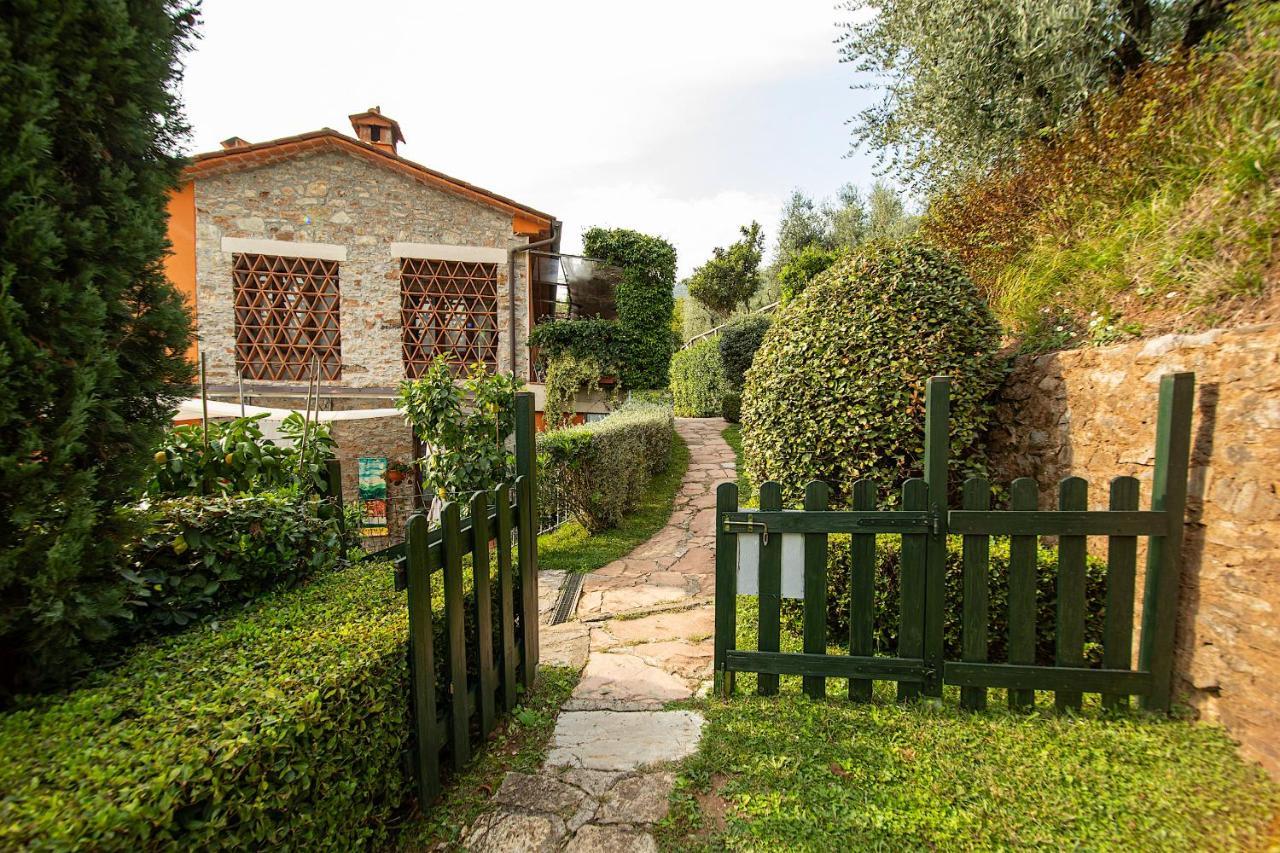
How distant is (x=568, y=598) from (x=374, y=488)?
16.4 ft

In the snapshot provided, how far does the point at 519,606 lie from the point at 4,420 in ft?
7.28

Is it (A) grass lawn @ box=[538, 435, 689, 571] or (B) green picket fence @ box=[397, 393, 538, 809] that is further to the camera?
(A) grass lawn @ box=[538, 435, 689, 571]

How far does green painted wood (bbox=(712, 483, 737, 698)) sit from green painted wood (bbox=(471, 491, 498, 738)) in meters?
1.14

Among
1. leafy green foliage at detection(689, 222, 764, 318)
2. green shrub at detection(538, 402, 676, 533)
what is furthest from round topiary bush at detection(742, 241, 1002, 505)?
leafy green foliage at detection(689, 222, 764, 318)

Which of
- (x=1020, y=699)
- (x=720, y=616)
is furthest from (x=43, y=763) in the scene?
(x=1020, y=699)

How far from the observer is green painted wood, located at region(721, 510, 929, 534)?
Answer: 8.83 feet

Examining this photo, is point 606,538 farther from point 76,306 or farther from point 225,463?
point 76,306

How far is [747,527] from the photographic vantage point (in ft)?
9.32

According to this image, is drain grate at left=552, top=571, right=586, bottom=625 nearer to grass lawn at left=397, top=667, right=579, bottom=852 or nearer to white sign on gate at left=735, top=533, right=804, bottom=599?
grass lawn at left=397, top=667, right=579, bottom=852

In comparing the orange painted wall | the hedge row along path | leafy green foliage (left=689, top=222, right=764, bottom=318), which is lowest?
the hedge row along path

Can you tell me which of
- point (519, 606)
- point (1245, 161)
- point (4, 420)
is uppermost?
point (1245, 161)

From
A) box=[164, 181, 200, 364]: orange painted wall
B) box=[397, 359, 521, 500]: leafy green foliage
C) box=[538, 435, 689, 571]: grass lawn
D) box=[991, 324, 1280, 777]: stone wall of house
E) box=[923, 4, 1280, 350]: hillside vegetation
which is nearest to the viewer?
box=[991, 324, 1280, 777]: stone wall of house

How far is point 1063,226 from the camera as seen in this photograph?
5.05 m

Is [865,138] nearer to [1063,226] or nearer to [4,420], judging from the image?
[1063,226]
